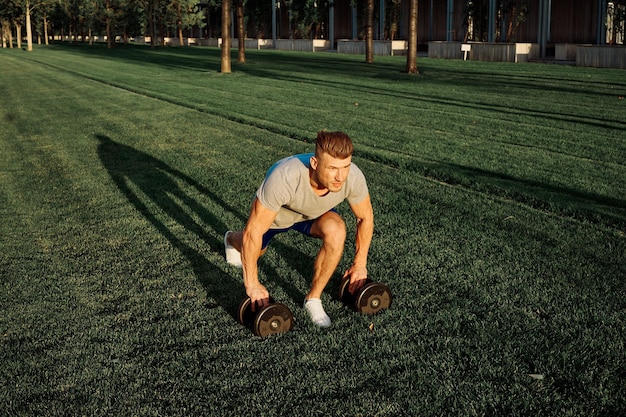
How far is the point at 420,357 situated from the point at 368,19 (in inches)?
1197

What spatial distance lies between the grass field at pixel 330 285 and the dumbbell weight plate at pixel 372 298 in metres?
0.08

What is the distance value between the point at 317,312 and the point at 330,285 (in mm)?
761

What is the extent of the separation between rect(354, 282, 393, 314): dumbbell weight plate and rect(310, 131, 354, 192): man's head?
0.87m

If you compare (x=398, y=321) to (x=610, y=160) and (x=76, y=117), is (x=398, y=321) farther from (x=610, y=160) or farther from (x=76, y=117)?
(x=76, y=117)

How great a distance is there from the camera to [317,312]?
477cm

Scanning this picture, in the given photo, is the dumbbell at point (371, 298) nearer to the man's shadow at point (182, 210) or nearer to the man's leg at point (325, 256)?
the man's leg at point (325, 256)

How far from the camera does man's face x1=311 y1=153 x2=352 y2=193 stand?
13.6ft

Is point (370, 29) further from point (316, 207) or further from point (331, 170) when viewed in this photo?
point (331, 170)

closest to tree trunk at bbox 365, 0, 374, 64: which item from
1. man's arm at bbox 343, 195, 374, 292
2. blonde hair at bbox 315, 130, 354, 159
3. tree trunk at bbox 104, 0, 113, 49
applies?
man's arm at bbox 343, 195, 374, 292

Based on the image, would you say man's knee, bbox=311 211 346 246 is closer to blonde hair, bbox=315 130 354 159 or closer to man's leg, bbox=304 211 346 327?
man's leg, bbox=304 211 346 327

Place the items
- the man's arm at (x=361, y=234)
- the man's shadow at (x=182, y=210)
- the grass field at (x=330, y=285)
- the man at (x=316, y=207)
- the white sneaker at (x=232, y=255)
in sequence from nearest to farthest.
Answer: the grass field at (x=330, y=285)
the man at (x=316, y=207)
the man's arm at (x=361, y=234)
the man's shadow at (x=182, y=210)
the white sneaker at (x=232, y=255)

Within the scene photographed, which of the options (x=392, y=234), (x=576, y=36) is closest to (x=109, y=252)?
(x=392, y=234)

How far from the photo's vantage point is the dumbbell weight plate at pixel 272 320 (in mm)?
4488

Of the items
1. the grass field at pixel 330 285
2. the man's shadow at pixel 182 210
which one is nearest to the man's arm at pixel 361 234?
the grass field at pixel 330 285
